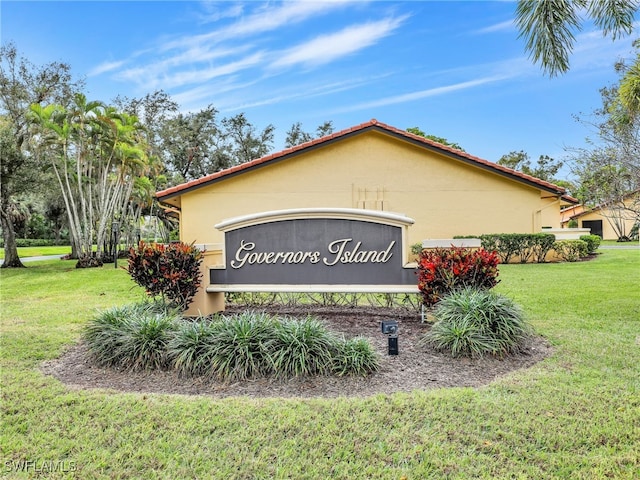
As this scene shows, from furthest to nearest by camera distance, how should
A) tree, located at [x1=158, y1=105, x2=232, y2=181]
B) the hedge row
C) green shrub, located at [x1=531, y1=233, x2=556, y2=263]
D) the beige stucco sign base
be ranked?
tree, located at [x1=158, y1=105, x2=232, y2=181]
green shrub, located at [x1=531, y1=233, x2=556, y2=263]
the hedge row
the beige stucco sign base

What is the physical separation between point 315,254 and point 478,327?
2.75 m

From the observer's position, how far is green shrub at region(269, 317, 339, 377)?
14.6ft

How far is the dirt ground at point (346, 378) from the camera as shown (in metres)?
4.18

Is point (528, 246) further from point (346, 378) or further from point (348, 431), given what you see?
point (348, 431)

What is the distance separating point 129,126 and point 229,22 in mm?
13214

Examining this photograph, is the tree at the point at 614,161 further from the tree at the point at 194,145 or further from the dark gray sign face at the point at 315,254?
the tree at the point at 194,145

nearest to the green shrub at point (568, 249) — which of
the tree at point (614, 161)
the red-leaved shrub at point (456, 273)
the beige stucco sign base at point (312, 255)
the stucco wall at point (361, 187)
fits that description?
the stucco wall at point (361, 187)

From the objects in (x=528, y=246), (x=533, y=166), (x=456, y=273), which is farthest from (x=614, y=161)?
(x=533, y=166)

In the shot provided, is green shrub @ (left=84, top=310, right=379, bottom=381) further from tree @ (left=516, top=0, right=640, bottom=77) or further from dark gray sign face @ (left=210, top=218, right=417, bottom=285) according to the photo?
tree @ (left=516, top=0, right=640, bottom=77)

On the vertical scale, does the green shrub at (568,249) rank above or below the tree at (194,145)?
below

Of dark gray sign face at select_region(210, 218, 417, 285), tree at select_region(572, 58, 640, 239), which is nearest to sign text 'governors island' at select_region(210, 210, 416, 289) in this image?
dark gray sign face at select_region(210, 218, 417, 285)

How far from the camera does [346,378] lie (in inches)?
174

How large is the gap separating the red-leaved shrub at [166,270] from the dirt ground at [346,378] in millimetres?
1302

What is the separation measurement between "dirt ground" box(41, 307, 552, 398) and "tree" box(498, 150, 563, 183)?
49.1 meters
